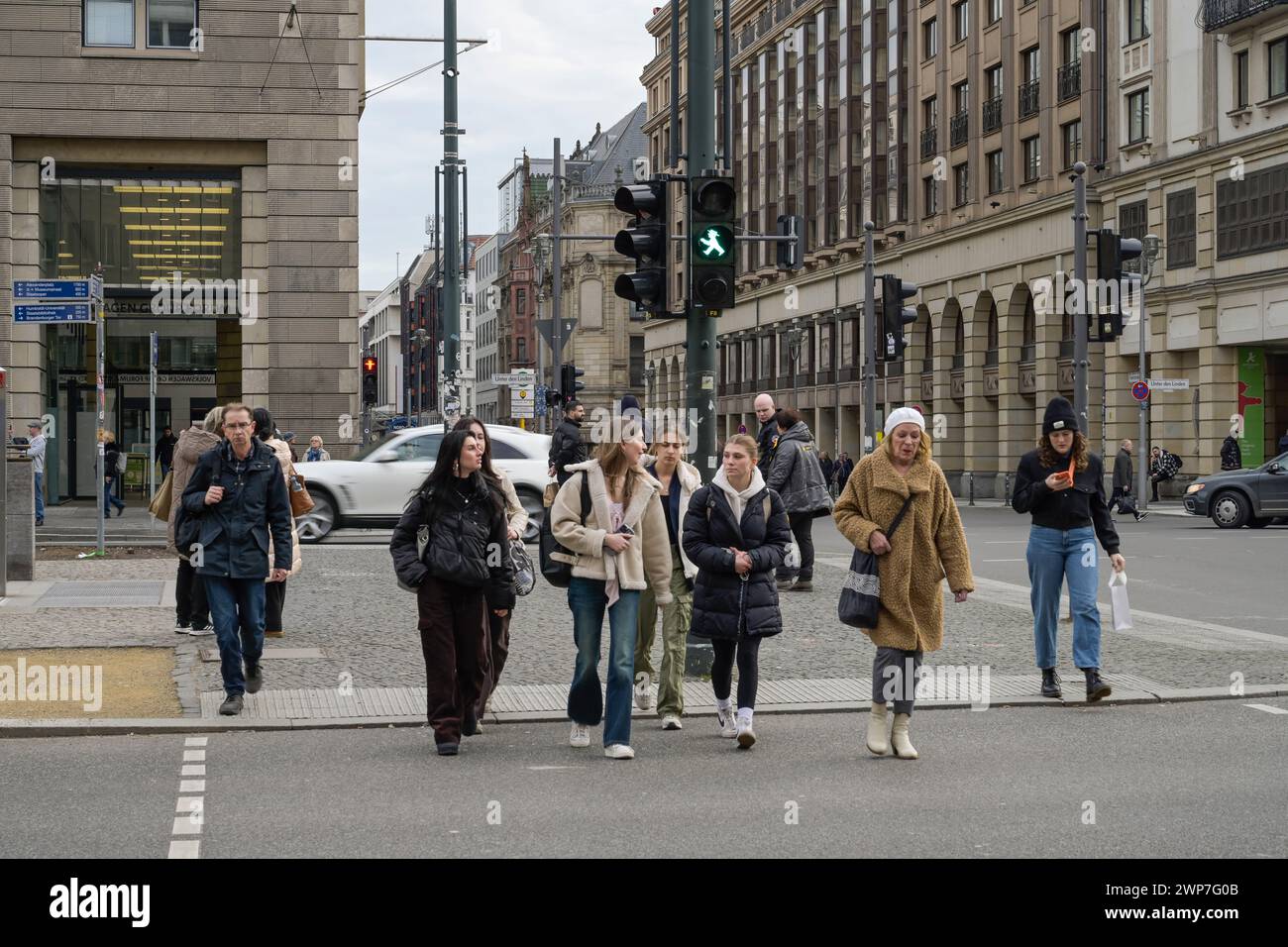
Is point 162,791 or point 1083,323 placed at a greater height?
point 1083,323

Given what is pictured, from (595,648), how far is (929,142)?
52.0 m

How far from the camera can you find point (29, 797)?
7.49 metres

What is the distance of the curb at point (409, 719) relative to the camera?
30.5ft

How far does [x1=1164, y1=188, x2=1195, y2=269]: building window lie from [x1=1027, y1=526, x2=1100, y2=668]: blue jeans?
116 feet

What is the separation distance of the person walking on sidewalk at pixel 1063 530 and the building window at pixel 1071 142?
39.7 metres

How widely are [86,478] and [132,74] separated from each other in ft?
28.3

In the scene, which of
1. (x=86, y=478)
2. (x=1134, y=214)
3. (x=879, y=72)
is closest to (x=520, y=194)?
(x=879, y=72)

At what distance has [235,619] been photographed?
998 centimetres

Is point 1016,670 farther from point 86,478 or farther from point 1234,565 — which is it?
point 86,478

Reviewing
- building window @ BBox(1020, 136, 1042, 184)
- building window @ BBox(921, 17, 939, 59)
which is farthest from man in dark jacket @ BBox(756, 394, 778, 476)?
building window @ BBox(921, 17, 939, 59)

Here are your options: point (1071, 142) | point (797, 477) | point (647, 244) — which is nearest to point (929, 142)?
point (1071, 142)

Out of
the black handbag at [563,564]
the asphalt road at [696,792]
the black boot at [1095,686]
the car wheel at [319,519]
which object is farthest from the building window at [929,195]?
the black handbag at [563,564]
